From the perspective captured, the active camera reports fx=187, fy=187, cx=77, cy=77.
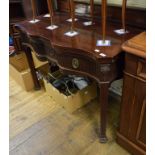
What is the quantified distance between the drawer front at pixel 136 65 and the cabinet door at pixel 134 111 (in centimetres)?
4

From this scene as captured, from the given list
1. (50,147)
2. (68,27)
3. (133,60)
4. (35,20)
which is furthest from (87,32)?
(50,147)

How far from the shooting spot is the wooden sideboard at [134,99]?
0.92m

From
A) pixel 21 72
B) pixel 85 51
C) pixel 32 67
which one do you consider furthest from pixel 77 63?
pixel 21 72

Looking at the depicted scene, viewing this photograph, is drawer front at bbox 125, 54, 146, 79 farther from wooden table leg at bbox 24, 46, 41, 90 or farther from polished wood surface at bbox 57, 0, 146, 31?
wooden table leg at bbox 24, 46, 41, 90

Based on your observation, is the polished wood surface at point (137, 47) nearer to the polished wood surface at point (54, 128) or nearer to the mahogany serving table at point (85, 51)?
the mahogany serving table at point (85, 51)

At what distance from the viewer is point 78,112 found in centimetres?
175

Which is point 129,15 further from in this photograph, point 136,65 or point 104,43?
point 136,65

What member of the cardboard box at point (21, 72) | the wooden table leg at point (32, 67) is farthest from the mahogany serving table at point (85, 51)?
the cardboard box at point (21, 72)

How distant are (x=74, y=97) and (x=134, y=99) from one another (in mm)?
704

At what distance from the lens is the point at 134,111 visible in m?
1.12

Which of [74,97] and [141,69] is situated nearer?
[141,69]

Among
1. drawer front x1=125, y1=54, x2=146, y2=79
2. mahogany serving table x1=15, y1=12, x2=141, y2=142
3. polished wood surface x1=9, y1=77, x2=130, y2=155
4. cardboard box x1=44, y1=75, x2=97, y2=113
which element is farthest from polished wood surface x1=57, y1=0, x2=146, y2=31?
polished wood surface x1=9, y1=77, x2=130, y2=155
